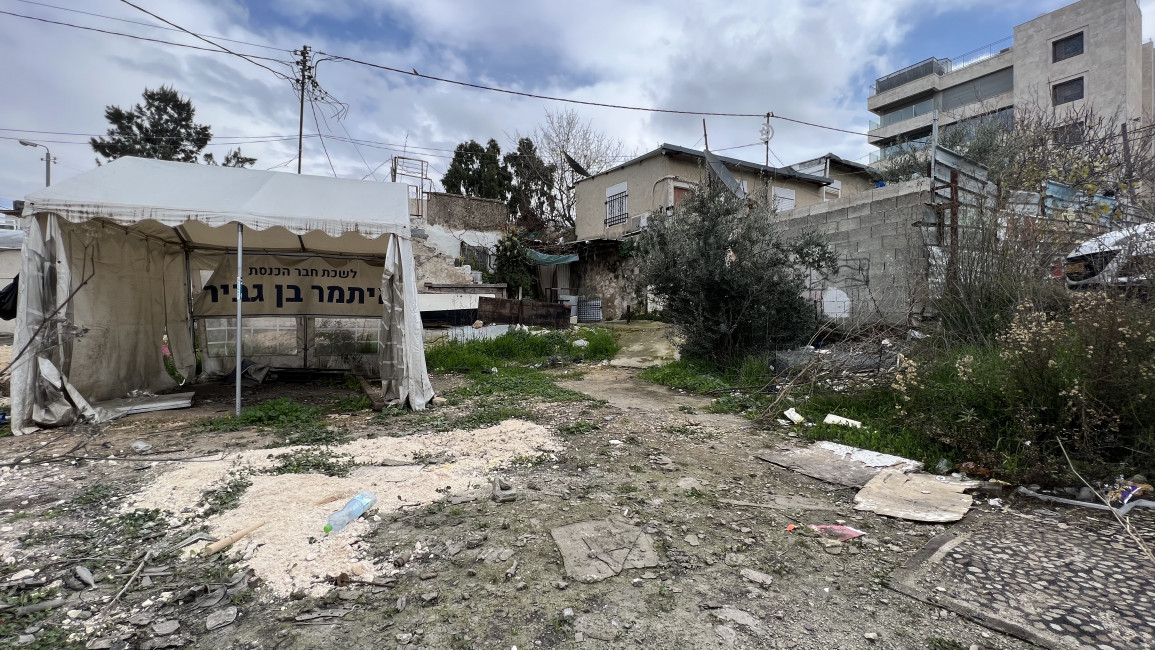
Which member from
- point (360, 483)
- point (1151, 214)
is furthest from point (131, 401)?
point (1151, 214)

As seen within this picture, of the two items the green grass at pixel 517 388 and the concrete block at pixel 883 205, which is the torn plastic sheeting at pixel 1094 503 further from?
the concrete block at pixel 883 205

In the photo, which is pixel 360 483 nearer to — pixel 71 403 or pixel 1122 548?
pixel 71 403

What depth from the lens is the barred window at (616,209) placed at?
18.1 m

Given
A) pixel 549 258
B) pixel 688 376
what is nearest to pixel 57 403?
pixel 688 376

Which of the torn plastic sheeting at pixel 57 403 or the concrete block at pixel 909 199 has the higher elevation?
the concrete block at pixel 909 199

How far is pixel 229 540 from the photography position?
2518 millimetres

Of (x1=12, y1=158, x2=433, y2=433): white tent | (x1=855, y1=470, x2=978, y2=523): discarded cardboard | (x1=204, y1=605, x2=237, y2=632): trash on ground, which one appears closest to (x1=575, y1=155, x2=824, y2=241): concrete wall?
(x1=12, y1=158, x2=433, y2=433): white tent

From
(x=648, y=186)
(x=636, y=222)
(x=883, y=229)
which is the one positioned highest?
(x=648, y=186)

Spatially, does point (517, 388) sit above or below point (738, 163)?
below

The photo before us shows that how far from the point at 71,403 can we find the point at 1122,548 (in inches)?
309

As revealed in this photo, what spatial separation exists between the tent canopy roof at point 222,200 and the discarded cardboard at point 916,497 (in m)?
4.93

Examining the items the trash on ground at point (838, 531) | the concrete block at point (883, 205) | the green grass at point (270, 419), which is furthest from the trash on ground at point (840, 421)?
the green grass at point (270, 419)

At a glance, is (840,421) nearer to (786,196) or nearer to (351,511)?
(351,511)

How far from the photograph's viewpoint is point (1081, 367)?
3133mm
